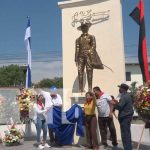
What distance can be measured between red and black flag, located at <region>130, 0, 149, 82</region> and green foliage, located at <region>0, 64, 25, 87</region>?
5137 centimetres

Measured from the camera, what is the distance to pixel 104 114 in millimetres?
9461

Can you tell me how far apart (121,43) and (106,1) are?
1560mm

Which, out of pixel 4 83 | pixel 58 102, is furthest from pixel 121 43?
pixel 4 83

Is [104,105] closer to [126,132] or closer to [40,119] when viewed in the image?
[126,132]

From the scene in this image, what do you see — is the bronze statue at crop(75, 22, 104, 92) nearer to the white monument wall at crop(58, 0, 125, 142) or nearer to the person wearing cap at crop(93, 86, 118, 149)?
the white monument wall at crop(58, 0, 125, 142)

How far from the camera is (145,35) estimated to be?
10.5 metres

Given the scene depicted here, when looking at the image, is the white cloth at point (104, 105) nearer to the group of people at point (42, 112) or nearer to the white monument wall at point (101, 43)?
the group of people at point (42, 112)

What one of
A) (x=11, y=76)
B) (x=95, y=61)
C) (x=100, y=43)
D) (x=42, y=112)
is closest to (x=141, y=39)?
(x=95, y=61)

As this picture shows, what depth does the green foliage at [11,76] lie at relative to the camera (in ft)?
200

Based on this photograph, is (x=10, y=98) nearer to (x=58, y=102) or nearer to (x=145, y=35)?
(x=58, y=102)

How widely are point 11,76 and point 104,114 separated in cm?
5280

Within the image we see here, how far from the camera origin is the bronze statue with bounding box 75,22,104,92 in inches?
425

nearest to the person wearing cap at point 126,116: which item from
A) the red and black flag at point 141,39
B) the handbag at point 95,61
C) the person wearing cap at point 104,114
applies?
the person wearing cap at point 104,114

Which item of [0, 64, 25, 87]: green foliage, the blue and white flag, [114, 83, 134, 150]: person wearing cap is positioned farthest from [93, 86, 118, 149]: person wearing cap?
[0, 64, 25, 87]: green foliage
